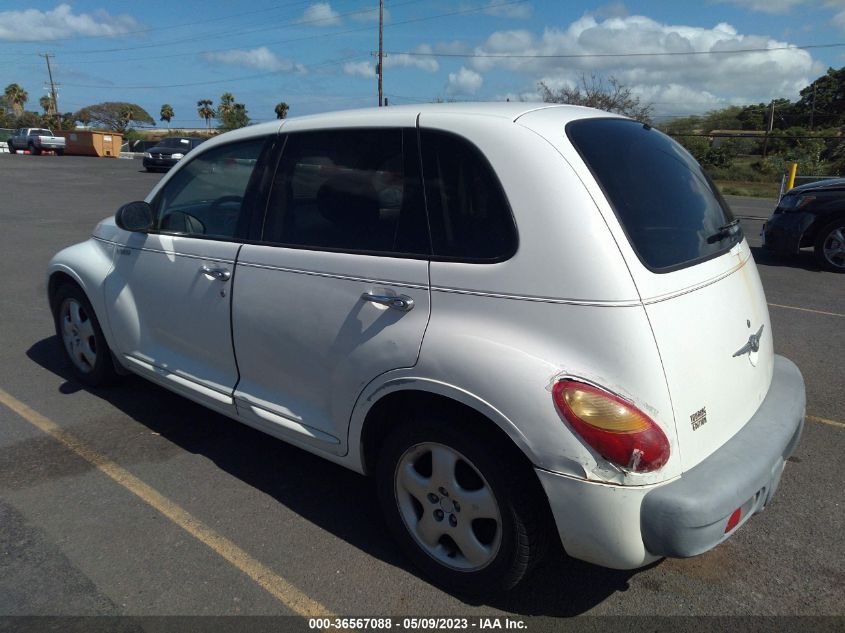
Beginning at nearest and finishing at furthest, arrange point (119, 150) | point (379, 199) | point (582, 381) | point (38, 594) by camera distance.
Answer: point (582, 381)
point (38, 594)
point (379, 199)
point (119, 150)

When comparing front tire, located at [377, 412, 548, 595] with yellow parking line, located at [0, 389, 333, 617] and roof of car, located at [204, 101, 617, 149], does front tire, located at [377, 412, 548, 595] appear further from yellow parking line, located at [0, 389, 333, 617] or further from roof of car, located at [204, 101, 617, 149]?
roof of car, located at [204, 101, 617, 149]

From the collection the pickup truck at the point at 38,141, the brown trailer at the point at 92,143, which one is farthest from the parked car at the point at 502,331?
the pickup truck at the point at 38,141

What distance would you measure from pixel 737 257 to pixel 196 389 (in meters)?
2.80

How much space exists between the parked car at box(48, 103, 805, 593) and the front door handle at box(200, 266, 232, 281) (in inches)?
0.6

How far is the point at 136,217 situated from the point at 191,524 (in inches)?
72.3

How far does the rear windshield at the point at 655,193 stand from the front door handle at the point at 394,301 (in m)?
0.85

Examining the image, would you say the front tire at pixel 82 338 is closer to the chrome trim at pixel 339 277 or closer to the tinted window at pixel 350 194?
the chrome trim at pixel 339 277

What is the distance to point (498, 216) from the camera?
255cm

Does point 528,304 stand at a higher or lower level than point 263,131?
lower

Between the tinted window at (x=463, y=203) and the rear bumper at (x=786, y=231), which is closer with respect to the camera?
the tinted window at (x=463, y=203)

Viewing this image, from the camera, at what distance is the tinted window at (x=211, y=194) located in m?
3.54

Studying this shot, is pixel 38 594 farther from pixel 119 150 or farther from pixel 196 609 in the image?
pixel 119 150

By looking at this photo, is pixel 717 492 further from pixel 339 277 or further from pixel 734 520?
pixel 339 277

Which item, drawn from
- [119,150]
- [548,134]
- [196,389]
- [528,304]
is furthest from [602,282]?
[119,150]
